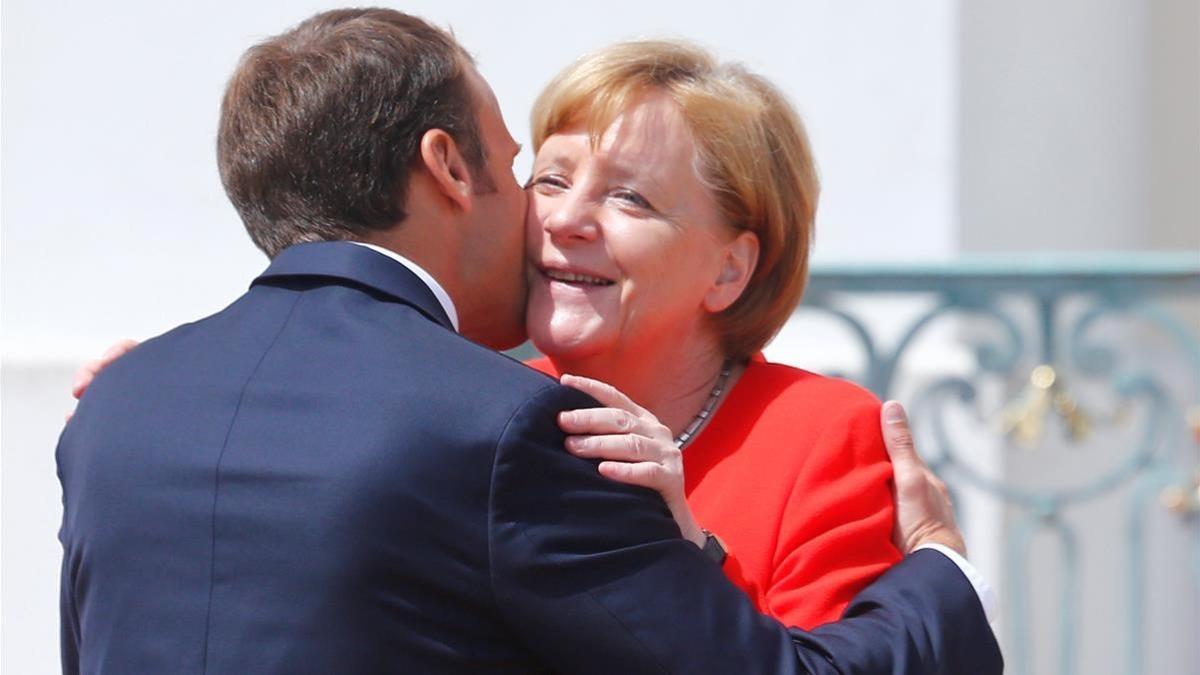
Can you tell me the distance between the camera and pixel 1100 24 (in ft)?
20.0

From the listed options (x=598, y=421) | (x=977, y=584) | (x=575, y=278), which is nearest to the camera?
(x=598, y=421)

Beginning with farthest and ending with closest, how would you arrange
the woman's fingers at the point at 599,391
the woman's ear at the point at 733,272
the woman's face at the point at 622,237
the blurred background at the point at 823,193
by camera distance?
the blurred background at the point at 823,193 < the woman's ear at the point at 733,272 < the woman's face at the point at 622,237 < the woman's fingers at the point at 599,391

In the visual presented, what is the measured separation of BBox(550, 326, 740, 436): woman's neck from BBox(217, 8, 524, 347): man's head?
1.72ft

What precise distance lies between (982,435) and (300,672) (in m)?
3.38

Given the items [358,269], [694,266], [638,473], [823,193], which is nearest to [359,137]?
[358,269]

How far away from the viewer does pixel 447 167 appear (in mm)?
2225

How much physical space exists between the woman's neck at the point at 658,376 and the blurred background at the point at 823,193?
6.70 feet

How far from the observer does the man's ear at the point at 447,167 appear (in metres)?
2.19

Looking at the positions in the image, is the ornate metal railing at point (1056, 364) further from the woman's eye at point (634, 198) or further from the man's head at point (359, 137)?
the man's head at point (359, 137)

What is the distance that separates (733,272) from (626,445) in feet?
2.67

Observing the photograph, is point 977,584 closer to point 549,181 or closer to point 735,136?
point 735,136

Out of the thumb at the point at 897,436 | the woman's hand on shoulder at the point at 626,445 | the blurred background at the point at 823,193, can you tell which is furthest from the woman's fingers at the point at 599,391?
the blurred background at the point at 823,193

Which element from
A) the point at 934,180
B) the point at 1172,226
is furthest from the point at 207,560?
the point at 1172,226

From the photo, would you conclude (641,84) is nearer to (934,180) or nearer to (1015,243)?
(934,180)
